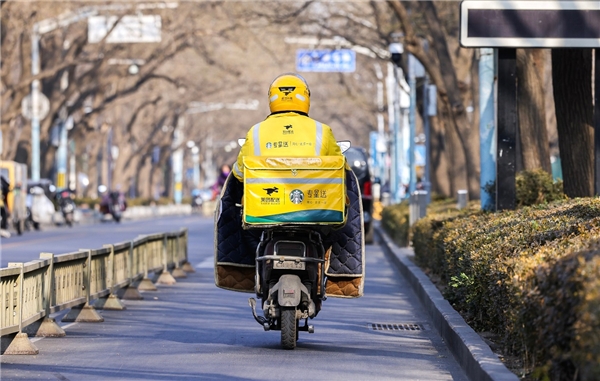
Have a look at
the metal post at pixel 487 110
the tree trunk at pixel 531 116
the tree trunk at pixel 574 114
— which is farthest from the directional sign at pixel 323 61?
the tree trunk at pixel 574 114

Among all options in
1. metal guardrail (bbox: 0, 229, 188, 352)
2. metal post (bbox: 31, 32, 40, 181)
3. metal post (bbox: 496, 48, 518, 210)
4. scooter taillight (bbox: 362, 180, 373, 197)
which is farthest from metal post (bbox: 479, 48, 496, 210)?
metal post (bbox: 31, 32, 40, 181)

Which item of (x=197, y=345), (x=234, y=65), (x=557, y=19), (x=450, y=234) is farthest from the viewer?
(x=234, y=65)

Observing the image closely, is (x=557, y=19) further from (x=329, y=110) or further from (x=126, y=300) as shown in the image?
(x=329, y=110)

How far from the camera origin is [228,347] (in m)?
A: 11.2

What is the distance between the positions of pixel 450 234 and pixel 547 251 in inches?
227

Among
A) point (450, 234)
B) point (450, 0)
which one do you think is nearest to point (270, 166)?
point (450, 234)

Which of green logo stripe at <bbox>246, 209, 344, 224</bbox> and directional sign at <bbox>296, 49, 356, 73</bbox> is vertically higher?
directional sign at <bbox>296, 49, 356, 73</bbox>

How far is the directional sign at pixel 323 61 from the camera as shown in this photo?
4485 cm

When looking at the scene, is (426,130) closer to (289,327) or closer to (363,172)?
(363,172)

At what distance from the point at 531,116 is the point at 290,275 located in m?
11.5

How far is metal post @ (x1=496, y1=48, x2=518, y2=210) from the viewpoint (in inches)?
640

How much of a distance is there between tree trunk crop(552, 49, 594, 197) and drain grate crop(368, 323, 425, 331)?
4.67m

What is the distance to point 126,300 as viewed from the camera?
1634 centimetres

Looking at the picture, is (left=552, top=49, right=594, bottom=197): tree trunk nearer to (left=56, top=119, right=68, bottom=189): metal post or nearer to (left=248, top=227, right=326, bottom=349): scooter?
(left=248, top=227, right=326, bottom=349): scooter
